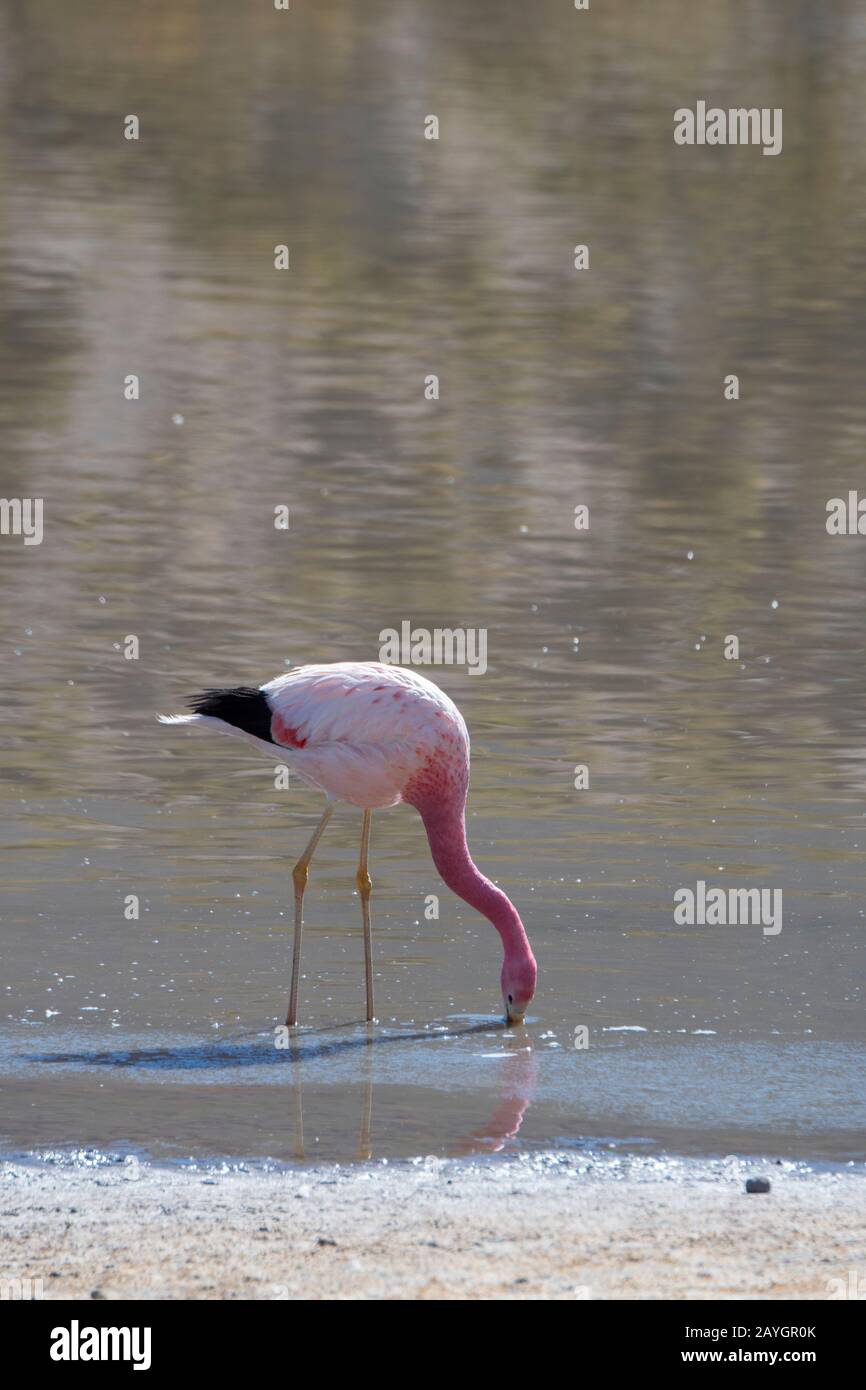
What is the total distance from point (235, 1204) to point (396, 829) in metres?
4.91

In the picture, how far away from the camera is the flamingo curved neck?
8.66m

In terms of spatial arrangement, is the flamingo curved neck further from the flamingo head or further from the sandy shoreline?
the sandy shoreline

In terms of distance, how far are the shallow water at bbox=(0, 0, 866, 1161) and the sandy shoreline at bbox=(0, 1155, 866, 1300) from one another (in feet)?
1.20

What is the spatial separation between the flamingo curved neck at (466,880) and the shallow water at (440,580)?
0.35 metres

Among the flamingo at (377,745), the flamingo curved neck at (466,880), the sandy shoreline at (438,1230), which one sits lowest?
the sandy shoreline at (438,1230)

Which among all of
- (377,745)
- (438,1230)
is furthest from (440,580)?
(438,1230)

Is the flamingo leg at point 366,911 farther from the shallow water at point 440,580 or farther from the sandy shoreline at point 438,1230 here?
the sandy shoreline at point 438,1230

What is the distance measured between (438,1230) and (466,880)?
2596 millimetres

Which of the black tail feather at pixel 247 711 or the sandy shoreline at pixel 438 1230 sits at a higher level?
the black tail feather at pixel 247 711

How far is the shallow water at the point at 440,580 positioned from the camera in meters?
8.35

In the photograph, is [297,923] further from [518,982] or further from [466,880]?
[518,982]

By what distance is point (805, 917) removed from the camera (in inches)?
390

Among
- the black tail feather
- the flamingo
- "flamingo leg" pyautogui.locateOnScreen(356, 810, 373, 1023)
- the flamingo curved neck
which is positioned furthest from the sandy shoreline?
the black tail feather

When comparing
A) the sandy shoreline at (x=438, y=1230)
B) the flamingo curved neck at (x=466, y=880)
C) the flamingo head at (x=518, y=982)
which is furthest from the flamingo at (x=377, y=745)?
the sandy shoreline at (x=438, y=1230)
